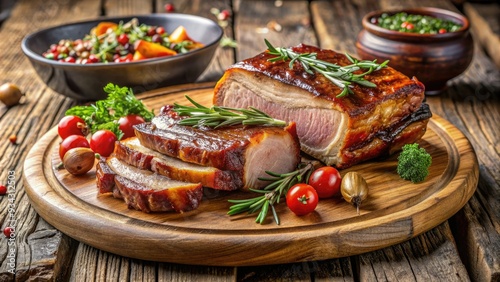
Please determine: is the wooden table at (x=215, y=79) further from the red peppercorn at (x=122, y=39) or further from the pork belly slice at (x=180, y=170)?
the red peppercorn at (x=122, y=39)

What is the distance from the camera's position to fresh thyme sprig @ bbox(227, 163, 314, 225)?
3.68m

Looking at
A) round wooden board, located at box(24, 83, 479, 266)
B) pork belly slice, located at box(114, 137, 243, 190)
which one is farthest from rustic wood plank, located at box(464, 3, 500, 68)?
pork belly slice, located at box(114, 137, 243, 190)

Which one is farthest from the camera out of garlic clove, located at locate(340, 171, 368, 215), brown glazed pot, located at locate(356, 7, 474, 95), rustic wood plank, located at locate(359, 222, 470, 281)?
brown glazed pot, located at locate(356, 7, 474, 95)

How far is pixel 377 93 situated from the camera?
4273 mm

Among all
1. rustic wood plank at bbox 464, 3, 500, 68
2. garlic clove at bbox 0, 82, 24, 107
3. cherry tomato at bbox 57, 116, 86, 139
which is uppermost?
cherry tomato at bbox 57, 116, 86, 139

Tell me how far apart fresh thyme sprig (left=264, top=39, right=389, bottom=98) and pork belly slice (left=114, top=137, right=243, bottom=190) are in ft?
2.90

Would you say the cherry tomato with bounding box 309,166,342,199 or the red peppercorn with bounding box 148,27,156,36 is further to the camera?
the red peppercorn with bounding box 148,27,156,36

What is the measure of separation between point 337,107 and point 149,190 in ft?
4.19

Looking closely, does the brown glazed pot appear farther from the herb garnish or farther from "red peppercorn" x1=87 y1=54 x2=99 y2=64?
"red peppercorn" x1=87 y1=54 x2=99 y2=64

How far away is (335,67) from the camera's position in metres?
4.43

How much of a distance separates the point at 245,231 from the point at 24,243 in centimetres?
122

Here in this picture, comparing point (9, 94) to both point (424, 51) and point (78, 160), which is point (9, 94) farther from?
point (424, 51)

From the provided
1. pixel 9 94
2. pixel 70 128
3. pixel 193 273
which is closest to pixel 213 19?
pixel 9 94

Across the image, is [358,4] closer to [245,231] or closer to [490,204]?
[490,204]
